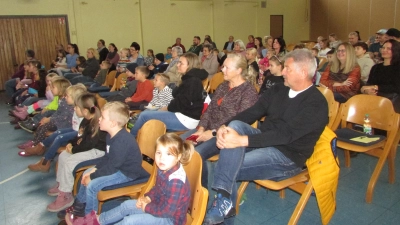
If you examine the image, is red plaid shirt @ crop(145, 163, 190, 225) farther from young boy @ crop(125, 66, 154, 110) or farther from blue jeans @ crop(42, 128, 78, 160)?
young boy @ crop(125, 66, 154, 110)

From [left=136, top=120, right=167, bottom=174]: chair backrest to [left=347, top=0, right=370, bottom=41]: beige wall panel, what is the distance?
540 inches

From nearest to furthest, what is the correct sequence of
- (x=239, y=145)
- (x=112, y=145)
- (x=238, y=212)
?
(x=239, y=145), (x=112, y=145), (x=238, y=212)

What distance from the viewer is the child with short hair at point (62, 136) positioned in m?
3.59

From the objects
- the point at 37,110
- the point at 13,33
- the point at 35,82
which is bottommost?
the point at 37,110

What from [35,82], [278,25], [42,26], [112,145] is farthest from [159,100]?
[278,25]

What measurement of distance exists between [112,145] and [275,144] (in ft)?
3.96

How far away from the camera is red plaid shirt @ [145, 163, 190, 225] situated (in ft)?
6.26

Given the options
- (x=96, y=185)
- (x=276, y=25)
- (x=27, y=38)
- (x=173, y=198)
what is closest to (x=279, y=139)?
(x=173, y=198)

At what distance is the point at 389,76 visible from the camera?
4.04m

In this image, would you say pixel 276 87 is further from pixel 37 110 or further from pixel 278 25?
pixel 278 25

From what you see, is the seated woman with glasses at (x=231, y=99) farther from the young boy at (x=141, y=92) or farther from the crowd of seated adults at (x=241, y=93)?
the young boy at (x=141, y=92)

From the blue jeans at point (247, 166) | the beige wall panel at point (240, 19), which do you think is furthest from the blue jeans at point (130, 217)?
the beige wall panel at point (240, 19)

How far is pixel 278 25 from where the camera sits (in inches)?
607

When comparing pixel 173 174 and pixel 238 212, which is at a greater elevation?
pixel 173 174
